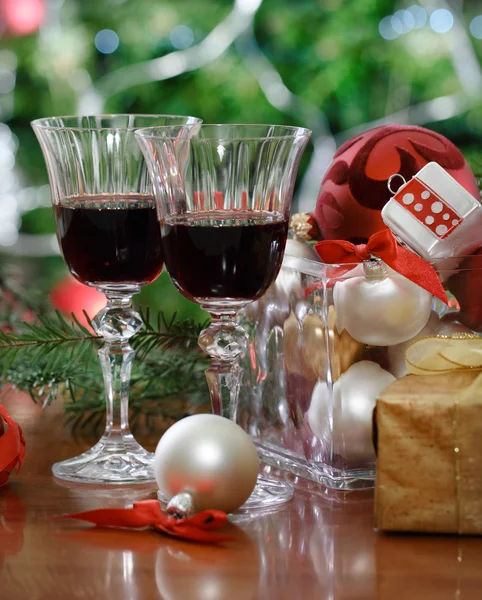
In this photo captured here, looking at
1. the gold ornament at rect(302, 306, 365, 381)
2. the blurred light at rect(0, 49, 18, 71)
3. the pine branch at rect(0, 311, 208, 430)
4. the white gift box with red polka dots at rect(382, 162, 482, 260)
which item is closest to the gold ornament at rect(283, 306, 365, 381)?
the gold ornament at rect(302, 306, 365, 381)

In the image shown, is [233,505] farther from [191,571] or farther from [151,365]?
[151,365]

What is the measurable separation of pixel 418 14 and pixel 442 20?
0.06m

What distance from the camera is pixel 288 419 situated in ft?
2.97

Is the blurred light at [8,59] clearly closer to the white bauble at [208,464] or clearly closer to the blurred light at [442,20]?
the blurred light at [442,20]

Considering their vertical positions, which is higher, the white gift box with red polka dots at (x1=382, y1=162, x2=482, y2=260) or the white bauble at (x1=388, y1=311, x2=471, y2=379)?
the white gift box with red polka dots at (x1=382, y1=162, x2=482, y2=260)

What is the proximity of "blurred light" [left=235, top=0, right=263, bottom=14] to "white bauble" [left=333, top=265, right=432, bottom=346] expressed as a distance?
1.78 metres

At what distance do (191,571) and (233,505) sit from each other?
0.11 metres

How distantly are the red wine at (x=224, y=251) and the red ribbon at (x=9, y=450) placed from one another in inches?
7.9

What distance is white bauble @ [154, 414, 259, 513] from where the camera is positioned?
736 mm

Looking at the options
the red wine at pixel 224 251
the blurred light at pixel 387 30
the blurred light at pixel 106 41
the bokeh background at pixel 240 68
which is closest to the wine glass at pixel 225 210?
the red wine at pixel 224 251

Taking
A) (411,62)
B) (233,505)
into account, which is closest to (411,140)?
(233,505)

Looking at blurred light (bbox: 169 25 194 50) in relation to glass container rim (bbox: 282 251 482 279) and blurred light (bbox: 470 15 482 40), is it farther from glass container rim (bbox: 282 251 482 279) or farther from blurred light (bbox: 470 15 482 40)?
glass container rim (bbox: 282 251 482 279)

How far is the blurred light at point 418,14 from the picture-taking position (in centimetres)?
242

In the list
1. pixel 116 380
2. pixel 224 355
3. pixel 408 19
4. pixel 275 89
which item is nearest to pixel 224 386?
pixel 224 355
